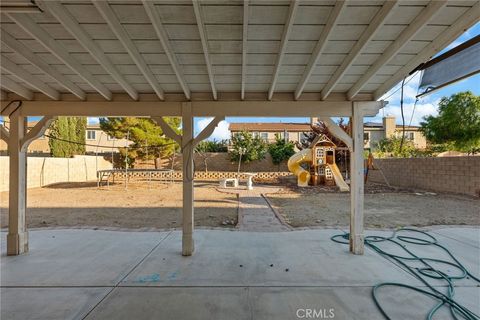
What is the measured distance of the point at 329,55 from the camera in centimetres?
278

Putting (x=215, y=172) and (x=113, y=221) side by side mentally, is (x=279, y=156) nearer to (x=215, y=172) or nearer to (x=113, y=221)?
(x=215, y=172)

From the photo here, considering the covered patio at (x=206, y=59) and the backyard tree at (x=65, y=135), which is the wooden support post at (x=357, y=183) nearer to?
the covered patio at (x=206, y=59)

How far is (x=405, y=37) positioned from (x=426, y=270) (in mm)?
2767

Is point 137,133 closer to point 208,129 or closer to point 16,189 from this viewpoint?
point 16,189

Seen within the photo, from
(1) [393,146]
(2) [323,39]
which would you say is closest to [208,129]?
(2) [323,39]

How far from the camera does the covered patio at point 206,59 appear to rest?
6.70 ft

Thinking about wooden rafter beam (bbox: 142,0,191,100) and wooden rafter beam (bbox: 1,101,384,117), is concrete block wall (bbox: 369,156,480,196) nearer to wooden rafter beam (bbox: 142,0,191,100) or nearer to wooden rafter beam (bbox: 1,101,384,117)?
wooden rafter beam (bbox: 1,101,384,117)

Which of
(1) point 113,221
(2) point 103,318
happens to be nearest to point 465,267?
(2) point 103,318

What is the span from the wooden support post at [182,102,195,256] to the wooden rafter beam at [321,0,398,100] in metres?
1.97

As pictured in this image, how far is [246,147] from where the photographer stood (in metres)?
18.9

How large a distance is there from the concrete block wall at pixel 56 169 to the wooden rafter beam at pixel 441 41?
43.7 feet

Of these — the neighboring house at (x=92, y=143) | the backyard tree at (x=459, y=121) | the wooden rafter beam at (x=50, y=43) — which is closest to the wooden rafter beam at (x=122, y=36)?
the wooden rafter beam at (x=50, y=43)

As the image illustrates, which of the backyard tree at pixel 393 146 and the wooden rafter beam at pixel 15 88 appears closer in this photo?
the wooden rafter beam at pixel 15 88

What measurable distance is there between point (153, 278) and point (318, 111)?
304 cm
